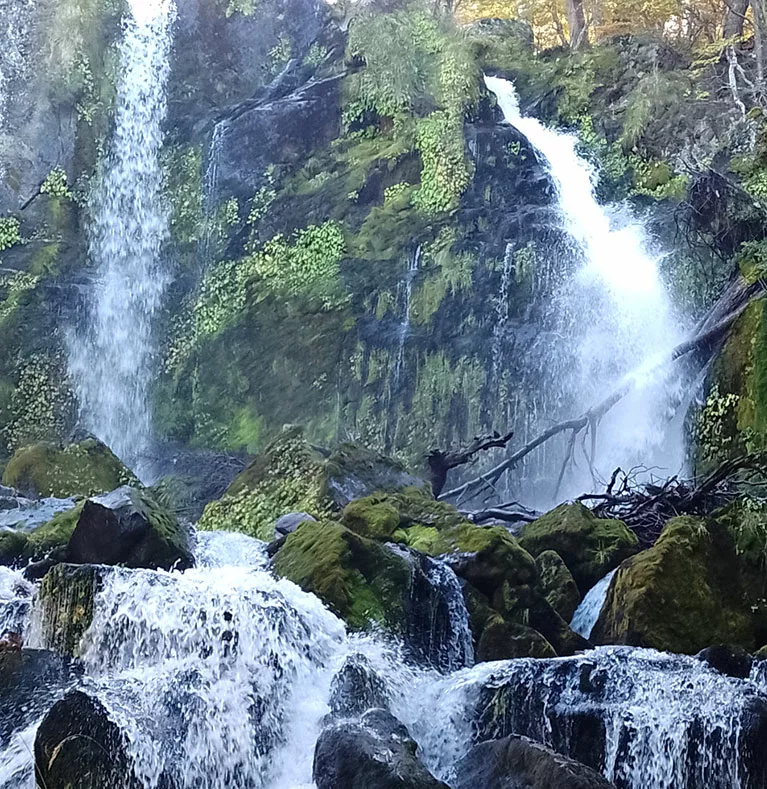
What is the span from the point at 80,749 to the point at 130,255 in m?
14.1

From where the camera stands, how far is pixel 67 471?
1234cm

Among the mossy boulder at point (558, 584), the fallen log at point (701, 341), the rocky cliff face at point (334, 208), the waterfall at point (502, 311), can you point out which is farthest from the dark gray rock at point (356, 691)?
the waterfall at point (502, 311)

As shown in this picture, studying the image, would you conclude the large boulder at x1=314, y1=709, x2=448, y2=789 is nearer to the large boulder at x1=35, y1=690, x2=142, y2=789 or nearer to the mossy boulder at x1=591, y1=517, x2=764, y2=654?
the large boulder at x1=35, y1=690, x2=142, y2=789

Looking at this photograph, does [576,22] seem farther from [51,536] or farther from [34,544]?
[34,544]

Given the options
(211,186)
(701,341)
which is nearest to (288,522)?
(701,341)

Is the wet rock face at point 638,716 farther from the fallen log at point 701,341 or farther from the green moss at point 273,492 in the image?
the fallen log at point 701,341

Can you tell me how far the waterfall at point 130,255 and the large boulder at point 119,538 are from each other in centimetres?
858

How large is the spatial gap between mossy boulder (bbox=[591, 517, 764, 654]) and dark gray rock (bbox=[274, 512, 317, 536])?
3.32 m

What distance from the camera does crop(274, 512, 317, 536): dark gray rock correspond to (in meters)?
9.64

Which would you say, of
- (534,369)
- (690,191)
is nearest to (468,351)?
(534,369)

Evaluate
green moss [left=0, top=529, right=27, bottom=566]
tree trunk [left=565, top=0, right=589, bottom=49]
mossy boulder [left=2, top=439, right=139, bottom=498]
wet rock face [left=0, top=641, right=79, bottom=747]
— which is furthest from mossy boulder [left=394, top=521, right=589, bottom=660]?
tree trunk [left=565, top=0, right=589, bottom=49]

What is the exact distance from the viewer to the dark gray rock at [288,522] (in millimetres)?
9641

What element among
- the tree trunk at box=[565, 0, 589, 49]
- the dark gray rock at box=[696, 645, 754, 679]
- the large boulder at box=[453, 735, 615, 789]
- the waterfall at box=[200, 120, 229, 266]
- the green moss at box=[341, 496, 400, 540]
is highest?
the tree trunk at box=[565, 0, 589, 49]

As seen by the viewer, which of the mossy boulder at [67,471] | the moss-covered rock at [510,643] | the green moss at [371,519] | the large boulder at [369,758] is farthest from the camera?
the mossy boulder at [67,471]
